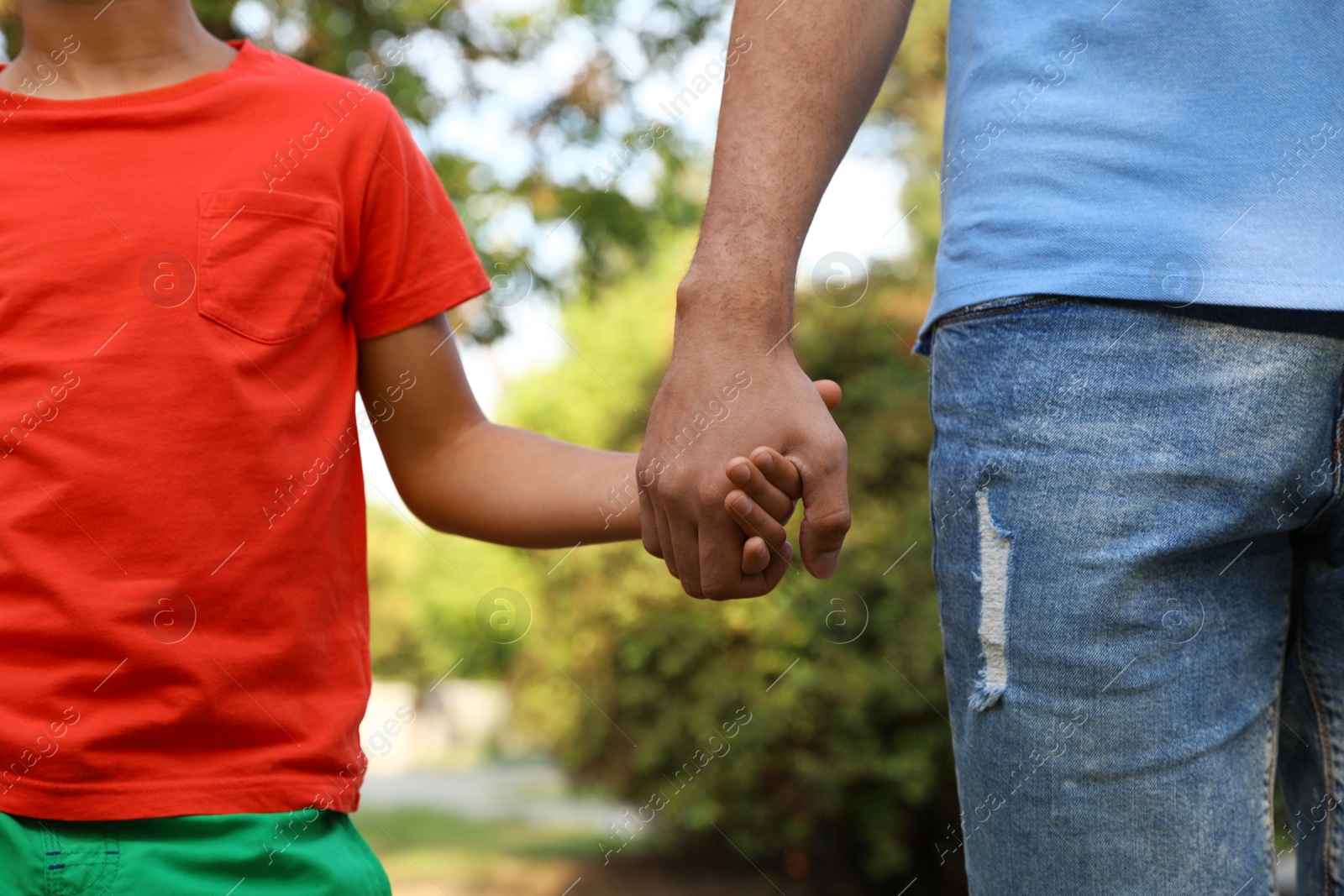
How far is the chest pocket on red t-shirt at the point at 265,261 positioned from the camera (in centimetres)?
145

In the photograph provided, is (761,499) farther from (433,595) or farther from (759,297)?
(433,595)

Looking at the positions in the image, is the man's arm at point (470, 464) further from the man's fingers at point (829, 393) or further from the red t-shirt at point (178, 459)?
the man's fingers at point (829, 393)

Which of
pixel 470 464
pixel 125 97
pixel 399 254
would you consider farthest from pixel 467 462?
pixel 125 97

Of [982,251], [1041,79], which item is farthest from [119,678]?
[1041,79]

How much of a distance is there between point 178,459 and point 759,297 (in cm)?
71

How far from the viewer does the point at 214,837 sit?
132 centimetres

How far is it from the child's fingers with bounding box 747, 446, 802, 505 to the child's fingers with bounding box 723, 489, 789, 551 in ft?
0.10

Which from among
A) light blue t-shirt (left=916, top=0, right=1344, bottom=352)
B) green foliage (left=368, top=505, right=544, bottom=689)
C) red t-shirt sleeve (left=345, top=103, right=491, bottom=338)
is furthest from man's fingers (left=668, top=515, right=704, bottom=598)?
green foliage (left=368, top=505, right=544, bottom=689)

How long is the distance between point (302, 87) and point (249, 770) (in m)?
0.90

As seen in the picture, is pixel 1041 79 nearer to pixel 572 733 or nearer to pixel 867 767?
pixel 867 767

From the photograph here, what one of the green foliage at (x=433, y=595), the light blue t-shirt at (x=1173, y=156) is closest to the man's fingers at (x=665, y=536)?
the light blue t-shirt at (x=1173, y=156)

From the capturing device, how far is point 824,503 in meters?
1.28

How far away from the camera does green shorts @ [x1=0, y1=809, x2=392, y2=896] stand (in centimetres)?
127

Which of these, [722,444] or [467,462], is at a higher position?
[722,444]
